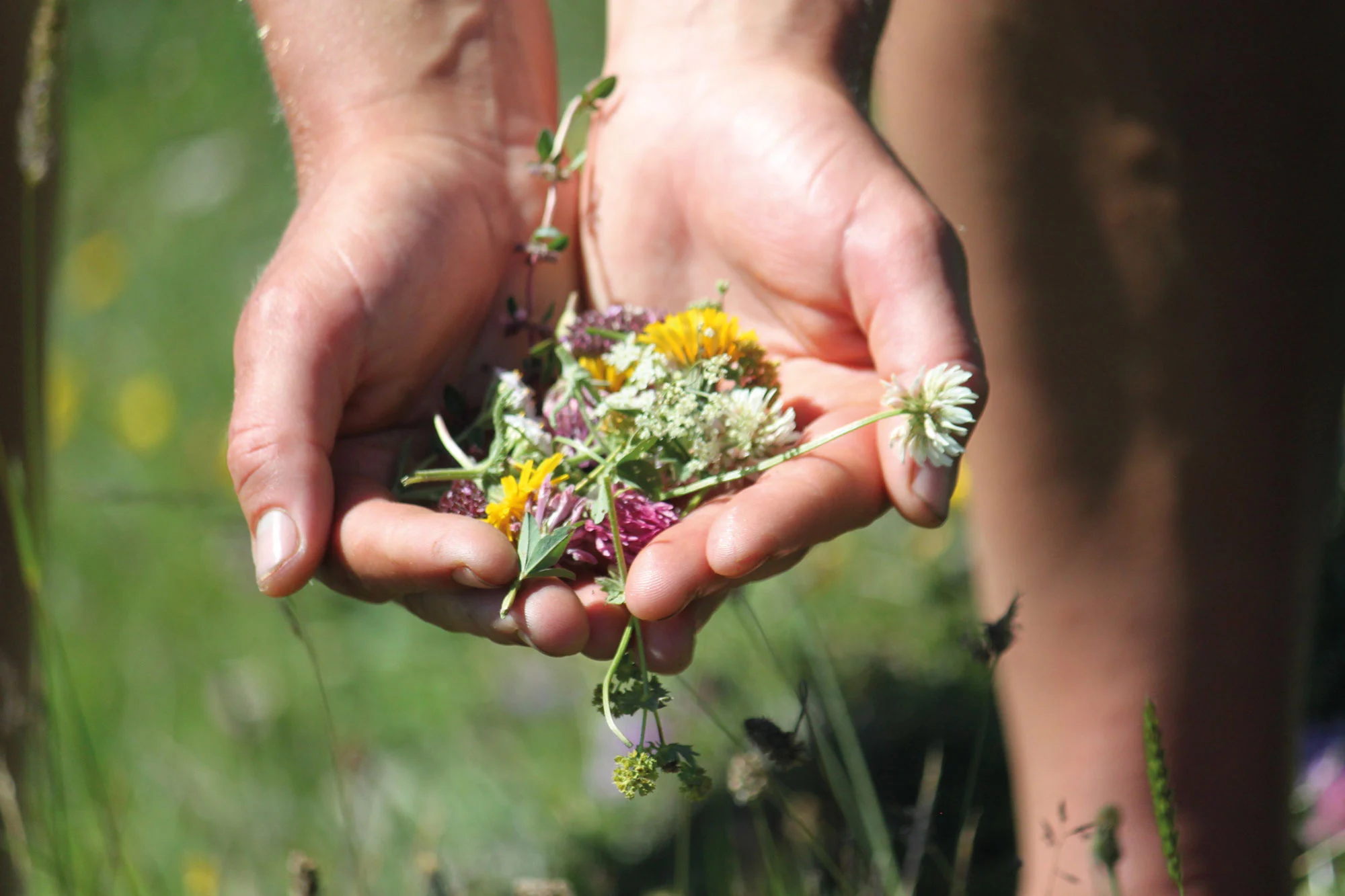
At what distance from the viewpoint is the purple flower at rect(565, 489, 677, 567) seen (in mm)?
1081

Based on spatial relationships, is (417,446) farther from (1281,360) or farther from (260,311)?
(1281,360)

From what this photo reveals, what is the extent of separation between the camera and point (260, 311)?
114cm

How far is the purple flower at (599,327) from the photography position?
1319 millimetres

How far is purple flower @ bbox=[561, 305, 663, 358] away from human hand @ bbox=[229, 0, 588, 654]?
14 cm

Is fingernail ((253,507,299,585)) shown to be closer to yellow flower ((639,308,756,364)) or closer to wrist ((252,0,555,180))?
yellow flower ((639,308,756,364))

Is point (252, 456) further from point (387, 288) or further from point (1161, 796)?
point (1161, 796)

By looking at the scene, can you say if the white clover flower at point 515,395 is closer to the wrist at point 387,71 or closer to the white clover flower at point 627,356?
the white clover flower at point 627,356

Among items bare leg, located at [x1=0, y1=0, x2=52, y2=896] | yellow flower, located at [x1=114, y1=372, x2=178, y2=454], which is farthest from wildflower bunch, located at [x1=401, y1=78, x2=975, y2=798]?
yellow flower, located at [x1=114, y1=372, x2=178, y2=454]

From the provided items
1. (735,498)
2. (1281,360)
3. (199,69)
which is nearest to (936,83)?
(1281,360)

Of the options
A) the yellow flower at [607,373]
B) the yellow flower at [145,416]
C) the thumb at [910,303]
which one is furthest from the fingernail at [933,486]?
the yellow flower at [145,416]

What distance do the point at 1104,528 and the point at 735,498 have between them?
827 mm

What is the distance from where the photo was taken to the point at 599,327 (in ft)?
4.34

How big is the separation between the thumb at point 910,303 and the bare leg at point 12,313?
43.8 inches

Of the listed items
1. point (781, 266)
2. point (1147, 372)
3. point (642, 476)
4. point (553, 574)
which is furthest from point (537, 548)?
point (1147, 372)
